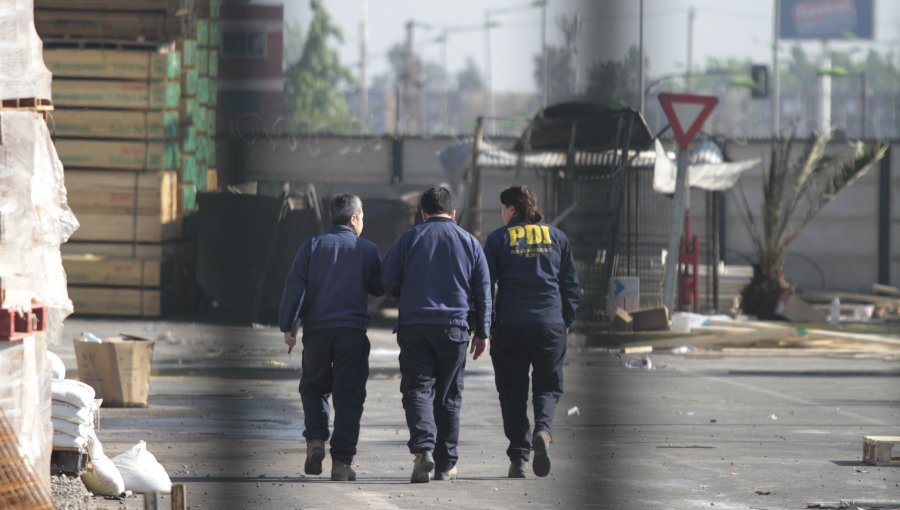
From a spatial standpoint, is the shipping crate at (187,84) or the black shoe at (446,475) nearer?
the black shoe at (446,475)

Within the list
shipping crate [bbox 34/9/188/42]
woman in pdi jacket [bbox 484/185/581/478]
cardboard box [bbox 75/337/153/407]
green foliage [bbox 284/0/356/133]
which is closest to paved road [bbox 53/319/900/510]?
cardboard box [bbox 75/337/153/407]

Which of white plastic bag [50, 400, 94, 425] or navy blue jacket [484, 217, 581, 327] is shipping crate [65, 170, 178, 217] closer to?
navy blue jacket [484, 217, 581, 327]

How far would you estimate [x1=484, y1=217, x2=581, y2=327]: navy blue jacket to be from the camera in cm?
757

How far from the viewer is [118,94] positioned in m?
17.1

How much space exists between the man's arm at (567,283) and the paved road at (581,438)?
1.80ft

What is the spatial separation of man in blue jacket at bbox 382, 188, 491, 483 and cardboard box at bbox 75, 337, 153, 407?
2.87 meters

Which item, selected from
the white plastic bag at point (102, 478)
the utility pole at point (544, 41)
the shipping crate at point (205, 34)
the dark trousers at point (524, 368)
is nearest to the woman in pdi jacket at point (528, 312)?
the dark trousers at point (524, 368)

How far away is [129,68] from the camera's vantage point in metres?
17.0

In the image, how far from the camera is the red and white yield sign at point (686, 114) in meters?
13.8

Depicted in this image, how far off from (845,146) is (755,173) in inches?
55.9

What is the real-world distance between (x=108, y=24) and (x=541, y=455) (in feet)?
36.1

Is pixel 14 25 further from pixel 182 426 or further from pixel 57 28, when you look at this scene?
pixel 57 28

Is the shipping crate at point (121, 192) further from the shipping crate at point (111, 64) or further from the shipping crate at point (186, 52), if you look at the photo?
the shipping crate at point (186, 52)

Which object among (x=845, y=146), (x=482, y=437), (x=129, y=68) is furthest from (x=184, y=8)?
(x=845, y=146)
